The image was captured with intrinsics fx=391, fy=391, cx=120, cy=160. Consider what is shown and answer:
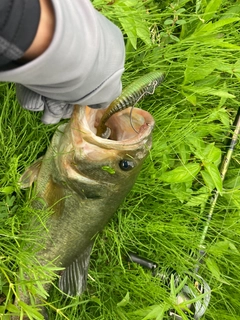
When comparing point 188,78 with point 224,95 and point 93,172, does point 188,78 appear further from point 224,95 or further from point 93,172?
point 93,172

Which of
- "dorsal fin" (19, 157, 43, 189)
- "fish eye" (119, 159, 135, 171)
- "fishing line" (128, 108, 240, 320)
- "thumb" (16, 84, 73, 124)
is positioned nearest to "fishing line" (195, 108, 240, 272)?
"fishing line" (128, 108, 240, 320)

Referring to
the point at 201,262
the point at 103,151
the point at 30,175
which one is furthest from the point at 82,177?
the point at 201,262

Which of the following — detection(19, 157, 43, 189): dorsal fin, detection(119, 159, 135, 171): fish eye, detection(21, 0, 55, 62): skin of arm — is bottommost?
detection(19, 157, 43, 189): dorsal fin

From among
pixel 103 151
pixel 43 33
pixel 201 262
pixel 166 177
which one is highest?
pixel 43 33

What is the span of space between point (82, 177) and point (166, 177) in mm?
770

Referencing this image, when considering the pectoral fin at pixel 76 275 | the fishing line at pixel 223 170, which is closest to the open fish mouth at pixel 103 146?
the pectoral fin at pixel 76 275

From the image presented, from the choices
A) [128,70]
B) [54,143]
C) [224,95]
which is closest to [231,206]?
[224,95]

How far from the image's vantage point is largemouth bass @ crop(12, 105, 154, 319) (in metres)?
1.92

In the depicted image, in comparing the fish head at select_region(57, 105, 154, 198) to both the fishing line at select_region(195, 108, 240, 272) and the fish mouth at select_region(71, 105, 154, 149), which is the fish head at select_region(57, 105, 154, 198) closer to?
the fish mouth at select_region(71, 105, 154, 149)

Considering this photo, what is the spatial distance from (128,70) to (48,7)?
1443 millimetres

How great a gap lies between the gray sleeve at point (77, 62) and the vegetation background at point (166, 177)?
82 cm

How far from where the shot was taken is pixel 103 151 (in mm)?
1942

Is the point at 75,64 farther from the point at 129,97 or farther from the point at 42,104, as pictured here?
the point at 129,97

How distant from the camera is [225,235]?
2.92m
